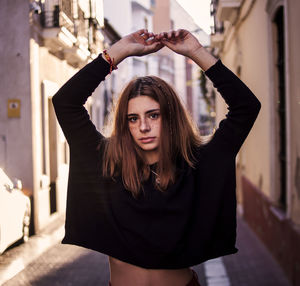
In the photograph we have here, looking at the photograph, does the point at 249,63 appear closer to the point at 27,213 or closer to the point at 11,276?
the point at 27,213

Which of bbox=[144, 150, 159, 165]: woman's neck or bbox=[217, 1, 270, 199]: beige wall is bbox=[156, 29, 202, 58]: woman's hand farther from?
bbox=[217, 1, 270, 199]: beige wall

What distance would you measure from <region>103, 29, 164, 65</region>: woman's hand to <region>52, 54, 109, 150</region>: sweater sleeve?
8 cm

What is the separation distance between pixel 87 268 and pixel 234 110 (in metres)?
4.46

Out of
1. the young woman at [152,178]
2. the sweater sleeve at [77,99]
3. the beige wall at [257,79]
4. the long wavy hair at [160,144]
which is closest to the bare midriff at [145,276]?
the young woman at [152,178]

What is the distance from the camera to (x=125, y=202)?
204cm

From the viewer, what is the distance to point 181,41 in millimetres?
2164

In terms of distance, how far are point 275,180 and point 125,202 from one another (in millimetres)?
4882

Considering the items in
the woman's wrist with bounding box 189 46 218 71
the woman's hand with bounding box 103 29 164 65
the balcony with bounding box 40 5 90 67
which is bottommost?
the woman's wrist with bounding box 189 46 218 71

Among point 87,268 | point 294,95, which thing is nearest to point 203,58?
point 294,95

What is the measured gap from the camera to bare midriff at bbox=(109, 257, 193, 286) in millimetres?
2082

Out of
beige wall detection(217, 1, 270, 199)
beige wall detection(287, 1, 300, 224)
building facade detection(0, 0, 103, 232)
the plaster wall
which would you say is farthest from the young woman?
the plaster wall

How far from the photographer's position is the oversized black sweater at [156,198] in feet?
6.54

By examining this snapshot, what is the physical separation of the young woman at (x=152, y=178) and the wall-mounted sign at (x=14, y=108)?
699 centimetres

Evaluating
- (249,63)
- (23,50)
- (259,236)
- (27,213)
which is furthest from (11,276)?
(249,63)
